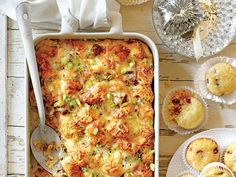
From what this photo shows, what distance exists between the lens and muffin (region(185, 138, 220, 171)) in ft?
7.98

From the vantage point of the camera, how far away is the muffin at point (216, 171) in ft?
7.88

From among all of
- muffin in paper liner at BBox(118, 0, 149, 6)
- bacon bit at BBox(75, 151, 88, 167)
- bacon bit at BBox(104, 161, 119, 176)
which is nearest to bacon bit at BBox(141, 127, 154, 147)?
bacon bit at BBox(104, 161, 119, 176)

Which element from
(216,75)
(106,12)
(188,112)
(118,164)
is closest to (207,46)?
(216,75)

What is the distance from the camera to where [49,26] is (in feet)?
8.16

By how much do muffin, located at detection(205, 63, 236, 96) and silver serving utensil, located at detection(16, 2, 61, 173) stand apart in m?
0.70

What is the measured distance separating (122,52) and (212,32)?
16.7 inches

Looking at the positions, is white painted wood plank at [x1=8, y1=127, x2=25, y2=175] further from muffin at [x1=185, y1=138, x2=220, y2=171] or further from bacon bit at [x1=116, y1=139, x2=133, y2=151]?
muffin at [x1=185, y1=138, x2=220, y2=171]

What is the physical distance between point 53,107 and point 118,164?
0.35m

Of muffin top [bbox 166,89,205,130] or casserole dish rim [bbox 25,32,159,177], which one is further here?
muffin top [bbox 166,89,205,130]

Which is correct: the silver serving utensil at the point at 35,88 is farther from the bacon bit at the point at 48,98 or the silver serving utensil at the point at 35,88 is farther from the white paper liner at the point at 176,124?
the white paper liner at the point at 176,124

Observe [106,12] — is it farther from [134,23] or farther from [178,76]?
[178,76]

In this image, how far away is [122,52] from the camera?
7.78 feet

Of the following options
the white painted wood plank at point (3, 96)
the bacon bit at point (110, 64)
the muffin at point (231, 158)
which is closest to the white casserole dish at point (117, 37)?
the bacon bit at point (110, 64)

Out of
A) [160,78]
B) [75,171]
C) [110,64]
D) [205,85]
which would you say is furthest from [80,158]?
[205,85]
